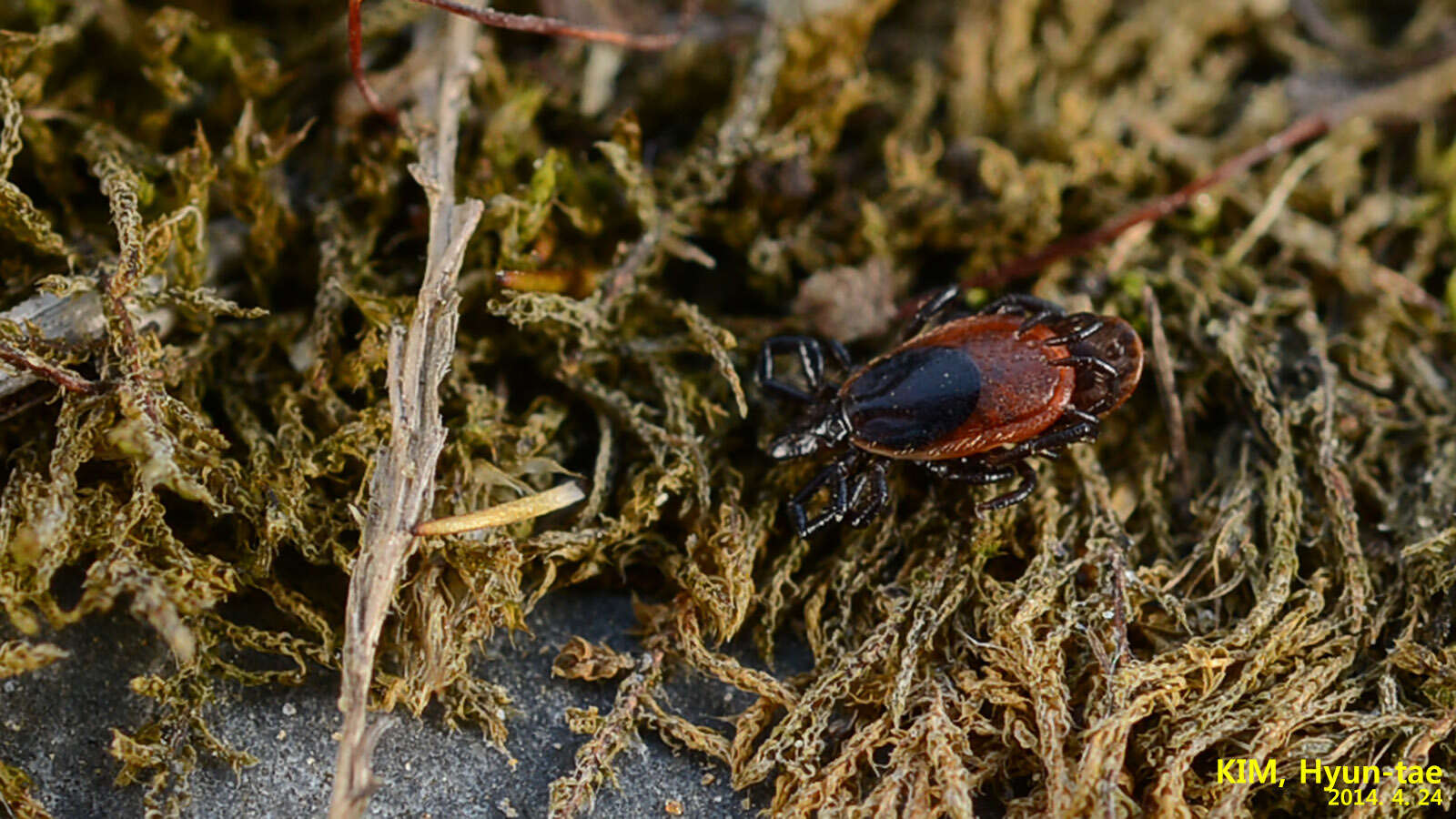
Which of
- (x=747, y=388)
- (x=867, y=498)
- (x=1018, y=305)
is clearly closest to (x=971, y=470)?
(x=867, y=498)

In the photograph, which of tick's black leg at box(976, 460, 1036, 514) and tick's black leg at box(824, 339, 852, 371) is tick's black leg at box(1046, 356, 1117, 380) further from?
tick's black leg at box(824, 339, 852, 371)

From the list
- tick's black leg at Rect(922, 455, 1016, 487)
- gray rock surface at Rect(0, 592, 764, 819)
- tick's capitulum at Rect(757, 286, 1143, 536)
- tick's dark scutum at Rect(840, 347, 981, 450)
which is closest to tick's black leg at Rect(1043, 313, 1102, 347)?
tick's capitulum at Rect(757, 286, 1143, 536)

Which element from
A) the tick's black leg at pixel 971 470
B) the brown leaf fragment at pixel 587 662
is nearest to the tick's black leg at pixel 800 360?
the tick's black leg at pixel 971 470

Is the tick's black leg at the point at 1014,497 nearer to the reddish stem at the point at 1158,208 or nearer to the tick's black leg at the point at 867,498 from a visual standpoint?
the tick's black leg at the point at 867,498

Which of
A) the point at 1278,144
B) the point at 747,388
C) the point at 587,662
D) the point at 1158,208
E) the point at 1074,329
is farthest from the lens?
the point at 1278,144

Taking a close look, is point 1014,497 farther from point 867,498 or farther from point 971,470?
point 867,498

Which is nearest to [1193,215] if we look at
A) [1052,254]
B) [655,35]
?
[1052,254]

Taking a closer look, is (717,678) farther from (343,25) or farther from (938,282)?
(343,25)
